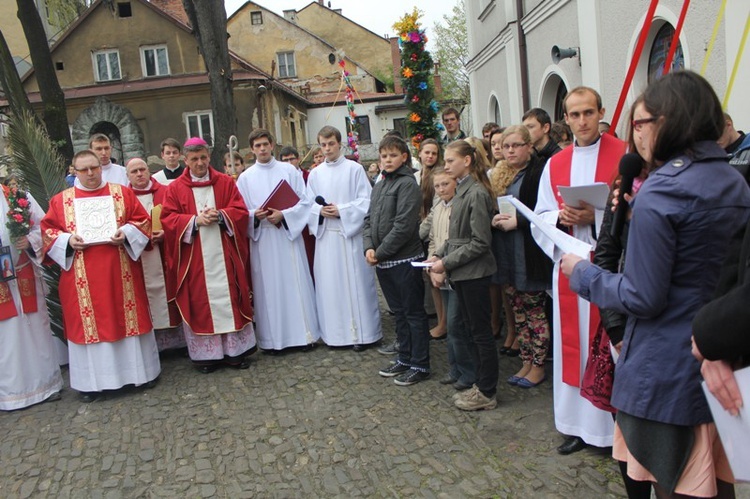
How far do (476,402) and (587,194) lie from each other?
1.77m

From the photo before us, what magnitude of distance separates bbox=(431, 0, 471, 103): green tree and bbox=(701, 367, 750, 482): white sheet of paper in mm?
40098

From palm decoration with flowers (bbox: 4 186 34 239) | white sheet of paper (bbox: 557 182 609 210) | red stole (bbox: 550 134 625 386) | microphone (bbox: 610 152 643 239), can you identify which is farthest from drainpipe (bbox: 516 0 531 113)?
microphone (bbox: 610 152 643 239)

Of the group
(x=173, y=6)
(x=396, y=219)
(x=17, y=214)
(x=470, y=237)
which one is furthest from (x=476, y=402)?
(x=173, y=6)

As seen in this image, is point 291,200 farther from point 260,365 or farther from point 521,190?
point 521,190

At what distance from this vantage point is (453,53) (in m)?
41.3

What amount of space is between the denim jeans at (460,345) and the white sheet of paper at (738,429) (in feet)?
8.82

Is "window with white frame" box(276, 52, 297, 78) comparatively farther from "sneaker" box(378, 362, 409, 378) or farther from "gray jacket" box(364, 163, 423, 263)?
"sneaker" box(378, 362, 409, 378)

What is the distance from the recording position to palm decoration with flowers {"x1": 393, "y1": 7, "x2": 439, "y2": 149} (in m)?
8.41

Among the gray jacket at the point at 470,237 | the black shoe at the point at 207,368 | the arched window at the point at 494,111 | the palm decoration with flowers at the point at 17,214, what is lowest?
the black shoe at the point at 207,368

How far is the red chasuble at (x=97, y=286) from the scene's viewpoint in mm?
5297

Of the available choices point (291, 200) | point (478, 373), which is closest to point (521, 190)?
point (478, 373)

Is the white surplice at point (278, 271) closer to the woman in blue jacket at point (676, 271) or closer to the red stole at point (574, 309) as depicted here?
the red stole at point (574, 309)

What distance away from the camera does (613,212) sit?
2.55 meters

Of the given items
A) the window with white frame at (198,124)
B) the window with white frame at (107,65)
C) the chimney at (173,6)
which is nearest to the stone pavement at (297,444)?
the window with white frame at (198,124)
